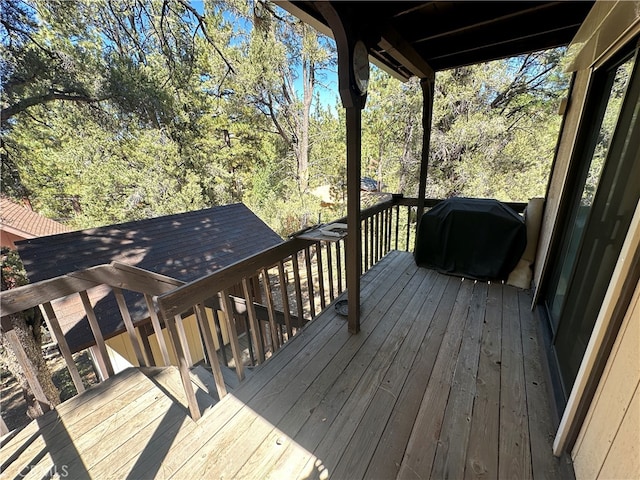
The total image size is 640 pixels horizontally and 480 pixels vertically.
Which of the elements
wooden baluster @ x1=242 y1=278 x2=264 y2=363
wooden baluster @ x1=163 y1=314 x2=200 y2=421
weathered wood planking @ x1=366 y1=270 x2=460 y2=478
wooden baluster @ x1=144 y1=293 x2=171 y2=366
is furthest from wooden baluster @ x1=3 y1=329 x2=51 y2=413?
weathered wood planking @ x1=366 y1=270 x2=460 y2=478

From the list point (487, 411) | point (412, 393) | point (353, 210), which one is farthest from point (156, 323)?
point (487, 411)

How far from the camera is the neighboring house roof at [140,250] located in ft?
12.8

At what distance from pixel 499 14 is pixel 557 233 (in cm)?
174

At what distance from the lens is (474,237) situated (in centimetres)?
303

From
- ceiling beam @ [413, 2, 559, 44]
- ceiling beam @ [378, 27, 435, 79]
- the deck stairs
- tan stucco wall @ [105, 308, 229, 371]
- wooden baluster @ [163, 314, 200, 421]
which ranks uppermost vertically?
ceiling beam @ [413, 2, 559, 44]

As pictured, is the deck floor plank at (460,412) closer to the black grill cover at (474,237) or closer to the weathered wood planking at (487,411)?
the weathered wood planking at (487,411)

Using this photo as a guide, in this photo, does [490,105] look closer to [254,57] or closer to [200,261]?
[254,57]

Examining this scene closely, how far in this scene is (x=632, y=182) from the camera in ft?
4.02

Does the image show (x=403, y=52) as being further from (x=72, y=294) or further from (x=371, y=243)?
(x=72, y=294)

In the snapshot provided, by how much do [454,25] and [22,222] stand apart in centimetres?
1149

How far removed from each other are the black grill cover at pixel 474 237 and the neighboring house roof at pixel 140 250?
3913 mm

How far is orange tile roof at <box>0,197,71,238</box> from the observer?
720 cm

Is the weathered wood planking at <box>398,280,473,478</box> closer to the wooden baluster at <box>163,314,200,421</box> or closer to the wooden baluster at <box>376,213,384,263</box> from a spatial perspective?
the wooden baluster at <box>163,314,200,421</box>

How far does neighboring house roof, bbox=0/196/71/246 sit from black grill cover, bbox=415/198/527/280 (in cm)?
949
